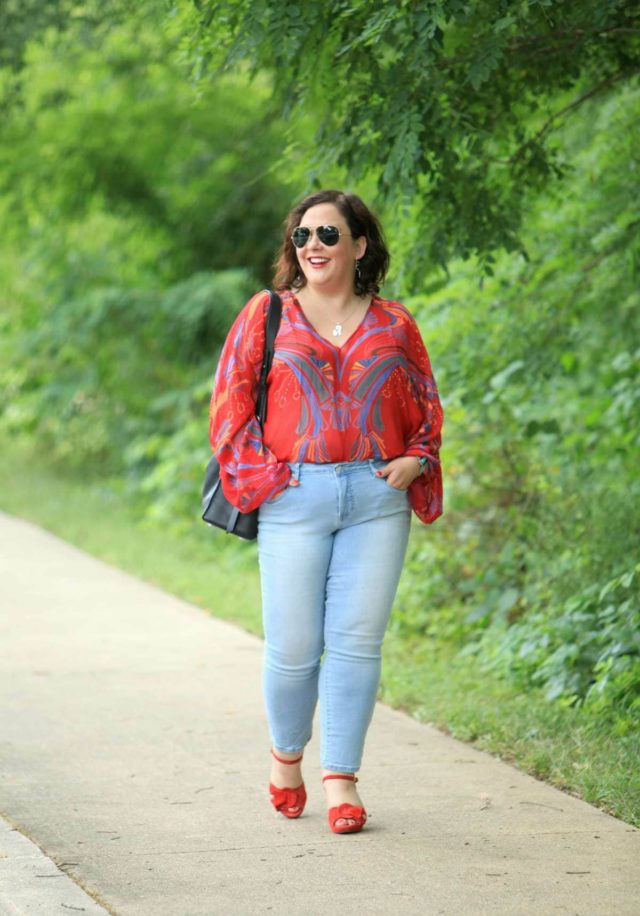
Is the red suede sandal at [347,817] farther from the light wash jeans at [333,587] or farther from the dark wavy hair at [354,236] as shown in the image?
the dark wavy hair at [354,236]

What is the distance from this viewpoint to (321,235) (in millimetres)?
4734

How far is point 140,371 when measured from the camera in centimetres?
1530

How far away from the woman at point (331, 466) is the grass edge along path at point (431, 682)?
1074mm

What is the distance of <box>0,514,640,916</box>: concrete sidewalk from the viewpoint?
4156 mm

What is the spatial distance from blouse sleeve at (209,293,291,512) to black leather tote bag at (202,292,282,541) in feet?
0.07

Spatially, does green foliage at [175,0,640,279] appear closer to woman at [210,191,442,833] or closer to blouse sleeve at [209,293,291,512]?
woman at [210,191,442,833]

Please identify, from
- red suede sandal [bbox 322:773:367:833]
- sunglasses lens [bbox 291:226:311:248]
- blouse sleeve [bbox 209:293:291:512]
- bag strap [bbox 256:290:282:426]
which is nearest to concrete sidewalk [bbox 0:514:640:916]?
red suede sandal [bbox 322:773:367:833]

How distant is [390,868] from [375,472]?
119 cm

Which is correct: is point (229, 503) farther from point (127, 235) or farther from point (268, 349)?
point (127, 235)

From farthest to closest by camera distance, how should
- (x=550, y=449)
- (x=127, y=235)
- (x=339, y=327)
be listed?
(x=127, y=235), (x=550, y=449), (x=339, y=327)

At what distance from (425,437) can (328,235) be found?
2.32 feet

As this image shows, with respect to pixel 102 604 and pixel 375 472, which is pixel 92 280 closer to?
pixel 102 604

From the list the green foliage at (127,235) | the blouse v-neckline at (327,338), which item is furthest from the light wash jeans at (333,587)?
the green foliage at (127,235)

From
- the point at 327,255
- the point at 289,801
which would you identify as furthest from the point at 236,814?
the point at 327,255
